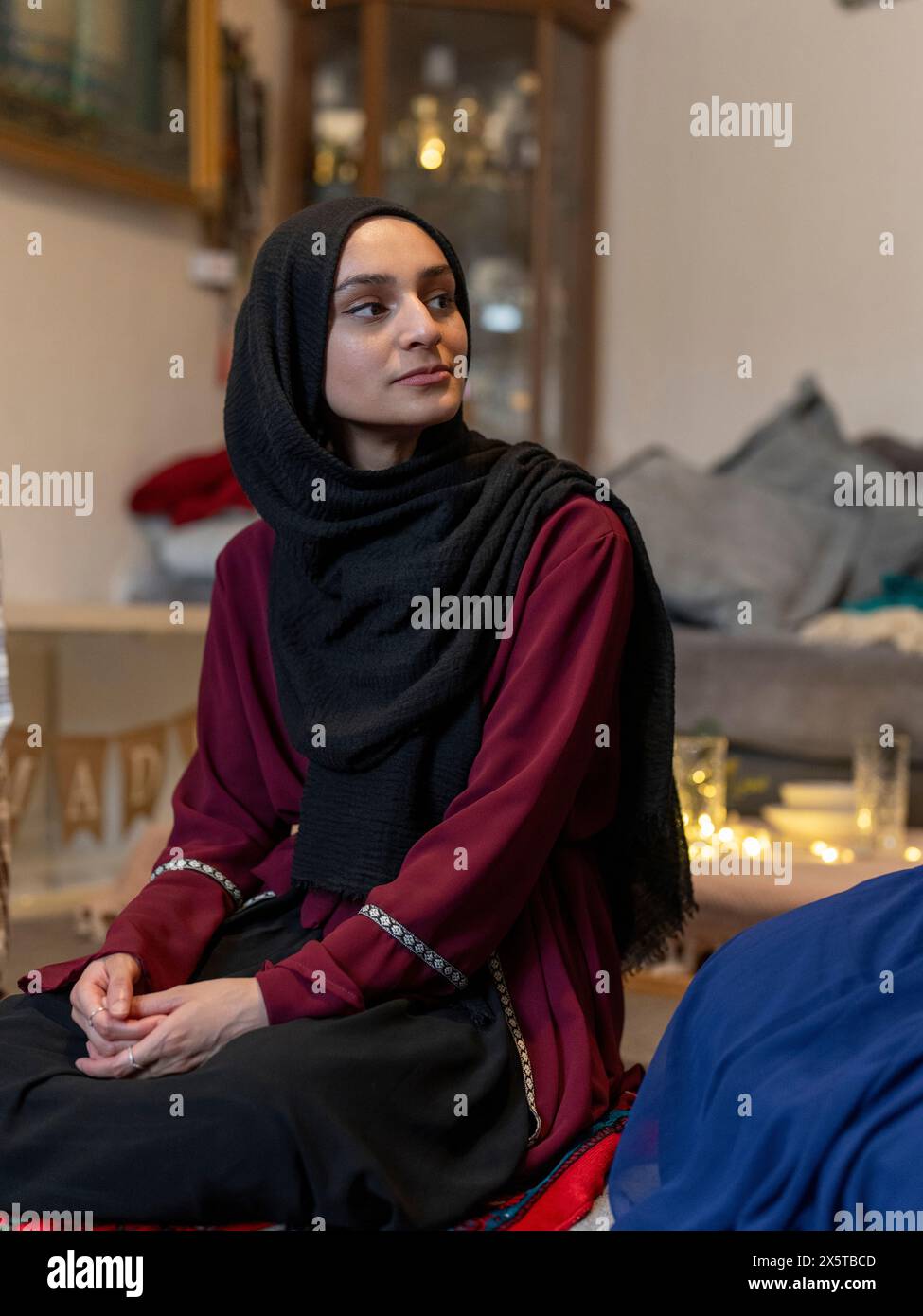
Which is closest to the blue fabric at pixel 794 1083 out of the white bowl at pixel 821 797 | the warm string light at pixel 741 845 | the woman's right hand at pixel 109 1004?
the woman's right hand at pixel 109 1004

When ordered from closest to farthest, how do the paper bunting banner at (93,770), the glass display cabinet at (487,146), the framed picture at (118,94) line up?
the paper bunting banner at (93,770), the framed picture at (118,94), the glass display cabinet at (487,146)

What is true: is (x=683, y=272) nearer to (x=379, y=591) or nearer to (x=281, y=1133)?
(x=379, y=591)

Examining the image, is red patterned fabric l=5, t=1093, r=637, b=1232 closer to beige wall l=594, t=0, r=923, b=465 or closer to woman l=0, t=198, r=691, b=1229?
woman l=0, t=198, r=691, b=1229

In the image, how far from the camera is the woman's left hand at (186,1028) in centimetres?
127

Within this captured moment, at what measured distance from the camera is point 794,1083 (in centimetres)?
118

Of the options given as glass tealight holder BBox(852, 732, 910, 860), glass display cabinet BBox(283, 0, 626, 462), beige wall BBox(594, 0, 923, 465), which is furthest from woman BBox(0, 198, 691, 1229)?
beige wall BBox(594, 0, 923, 465)

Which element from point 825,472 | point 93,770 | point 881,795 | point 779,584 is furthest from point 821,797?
point 825,472

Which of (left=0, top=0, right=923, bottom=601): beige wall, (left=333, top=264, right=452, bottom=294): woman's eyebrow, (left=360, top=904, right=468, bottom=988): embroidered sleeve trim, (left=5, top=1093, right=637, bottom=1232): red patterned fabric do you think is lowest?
(left=5, top=1093, right=637, bottom=1232): red patterned fabric

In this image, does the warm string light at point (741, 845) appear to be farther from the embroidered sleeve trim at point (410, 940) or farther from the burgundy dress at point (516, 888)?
the embroidered sleeve trim at point (410, 940)

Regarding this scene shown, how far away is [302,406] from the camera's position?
1.51m

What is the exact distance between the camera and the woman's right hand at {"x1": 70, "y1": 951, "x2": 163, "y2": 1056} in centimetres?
129

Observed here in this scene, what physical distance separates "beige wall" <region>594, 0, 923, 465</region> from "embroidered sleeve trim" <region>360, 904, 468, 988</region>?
3.85 m

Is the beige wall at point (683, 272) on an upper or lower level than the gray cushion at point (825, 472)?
upper
